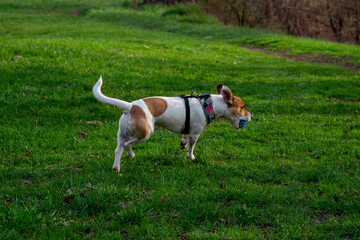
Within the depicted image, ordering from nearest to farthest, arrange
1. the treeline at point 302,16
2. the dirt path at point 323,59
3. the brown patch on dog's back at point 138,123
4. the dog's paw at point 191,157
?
the brown patch on dog's back at point 138,123, the dog's paw at point 191,157, the dirt path at point 323,59, the treeline at point 302,16

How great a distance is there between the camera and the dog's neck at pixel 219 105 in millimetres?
5355

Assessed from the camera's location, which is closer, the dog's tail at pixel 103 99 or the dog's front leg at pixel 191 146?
the dog's tail at pixel 103 99

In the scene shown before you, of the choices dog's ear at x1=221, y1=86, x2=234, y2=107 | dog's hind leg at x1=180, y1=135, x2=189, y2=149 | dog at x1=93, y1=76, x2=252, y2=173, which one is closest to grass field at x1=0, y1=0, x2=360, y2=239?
dog's hind leg at x1=180, y1=135, x2=189, y2=149

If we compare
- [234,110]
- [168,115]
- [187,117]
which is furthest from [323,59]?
[168,115]

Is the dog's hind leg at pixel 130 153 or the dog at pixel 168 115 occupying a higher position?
the dog at pixel 168 115

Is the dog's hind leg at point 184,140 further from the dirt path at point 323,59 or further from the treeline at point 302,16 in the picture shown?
the treeline at point 302,16

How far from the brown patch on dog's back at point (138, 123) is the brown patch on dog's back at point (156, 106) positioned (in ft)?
0.61

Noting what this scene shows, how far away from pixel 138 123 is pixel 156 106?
43 centimetres

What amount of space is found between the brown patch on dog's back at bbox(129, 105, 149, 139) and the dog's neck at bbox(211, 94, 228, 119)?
49.1 inches

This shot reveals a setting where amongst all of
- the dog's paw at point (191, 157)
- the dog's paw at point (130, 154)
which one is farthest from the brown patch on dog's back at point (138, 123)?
the dog's paw at point (191, 157)

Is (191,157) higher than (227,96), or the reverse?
(227,96)

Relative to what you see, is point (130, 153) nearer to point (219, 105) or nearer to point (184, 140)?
point (184, 140)

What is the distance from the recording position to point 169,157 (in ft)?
18.0

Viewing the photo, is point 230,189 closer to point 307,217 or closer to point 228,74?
point 307,217
